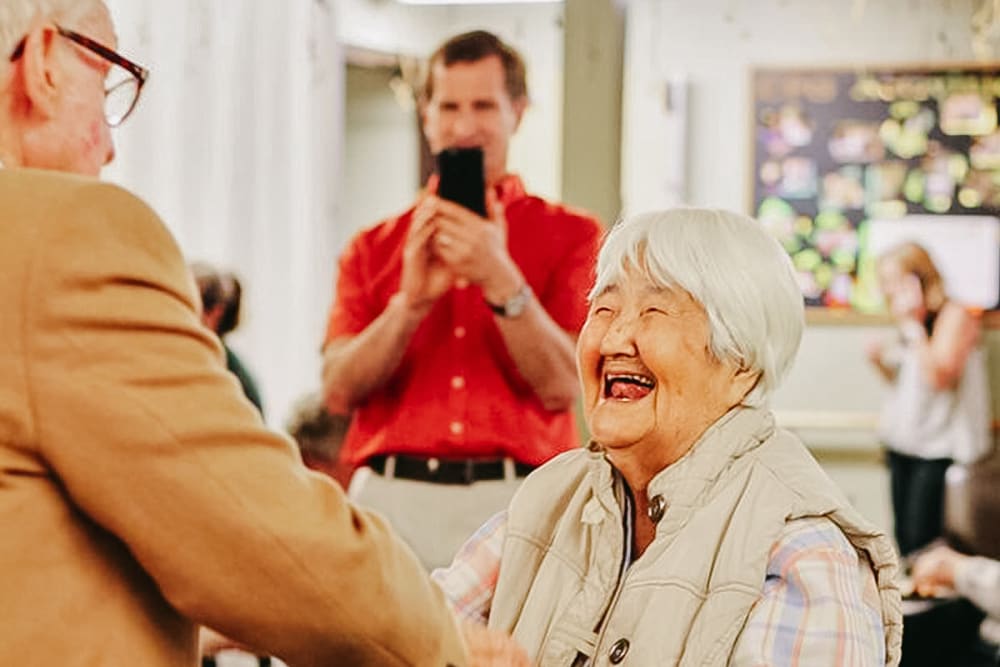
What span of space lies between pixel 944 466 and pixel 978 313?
0.91 metres

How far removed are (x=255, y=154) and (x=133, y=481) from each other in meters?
3.07

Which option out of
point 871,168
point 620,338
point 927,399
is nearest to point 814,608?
point 620,338

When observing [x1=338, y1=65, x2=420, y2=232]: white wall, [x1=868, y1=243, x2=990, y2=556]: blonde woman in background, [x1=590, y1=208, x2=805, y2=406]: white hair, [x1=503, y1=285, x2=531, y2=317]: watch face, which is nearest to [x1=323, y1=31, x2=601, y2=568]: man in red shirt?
[x1=503, y1=285, x2=531, y2=317]: watch face

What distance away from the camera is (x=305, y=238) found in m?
4.15

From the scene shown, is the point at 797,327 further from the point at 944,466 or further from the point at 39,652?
the point at 944,466

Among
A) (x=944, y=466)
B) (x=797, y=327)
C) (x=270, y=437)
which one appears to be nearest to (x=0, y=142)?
(x=270, y=437)

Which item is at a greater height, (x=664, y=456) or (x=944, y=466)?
(x=664, y=456)

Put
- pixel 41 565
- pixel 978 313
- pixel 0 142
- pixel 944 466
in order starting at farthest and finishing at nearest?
pixel 978 313
pixel 944 466
pixel 0 142
pixel 41 565

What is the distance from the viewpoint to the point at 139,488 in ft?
3.21

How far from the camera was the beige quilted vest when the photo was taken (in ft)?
4.68

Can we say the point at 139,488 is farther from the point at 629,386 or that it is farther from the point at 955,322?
the point at 955,322

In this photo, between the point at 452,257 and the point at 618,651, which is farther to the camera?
the point at 452,257

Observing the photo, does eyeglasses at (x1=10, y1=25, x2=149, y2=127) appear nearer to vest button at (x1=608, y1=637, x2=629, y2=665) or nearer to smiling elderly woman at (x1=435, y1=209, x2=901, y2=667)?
smiling elderly woman at (x1=435, y1=209, x2=901, y2=667)

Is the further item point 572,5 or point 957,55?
point 957,55
